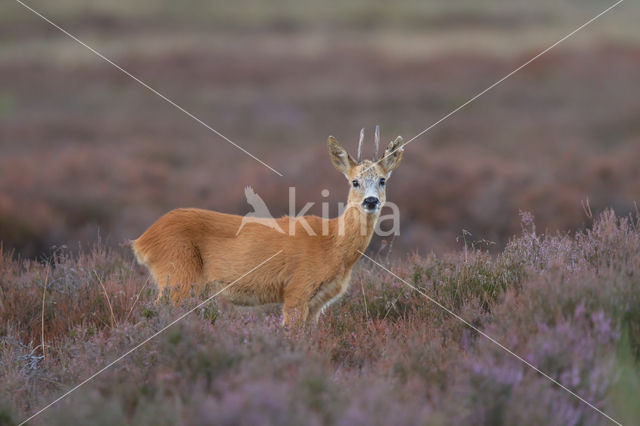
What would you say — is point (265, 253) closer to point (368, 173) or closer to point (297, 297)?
point (297, 297)

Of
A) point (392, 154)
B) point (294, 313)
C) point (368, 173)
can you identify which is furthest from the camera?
point (392, 154)

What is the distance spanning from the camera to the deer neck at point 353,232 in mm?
7332

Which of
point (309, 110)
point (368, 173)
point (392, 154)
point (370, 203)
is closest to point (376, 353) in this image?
point (370, 203)

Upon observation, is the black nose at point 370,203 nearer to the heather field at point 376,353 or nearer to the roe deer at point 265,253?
the roe deer at point 265,253

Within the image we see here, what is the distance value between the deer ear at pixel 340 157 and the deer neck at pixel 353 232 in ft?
1.70

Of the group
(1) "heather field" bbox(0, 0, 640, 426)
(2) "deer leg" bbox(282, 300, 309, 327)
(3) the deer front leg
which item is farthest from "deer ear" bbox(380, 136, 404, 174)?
(2) "deer leg" bbox(282, 300, 309, 327)

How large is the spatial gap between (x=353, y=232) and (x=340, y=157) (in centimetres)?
91

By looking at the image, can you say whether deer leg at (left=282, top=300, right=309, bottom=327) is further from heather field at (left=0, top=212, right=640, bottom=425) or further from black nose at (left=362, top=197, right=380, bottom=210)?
black nose at (left=362, top=197, right=380, bottom=210)

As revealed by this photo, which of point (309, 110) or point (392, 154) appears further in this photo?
point (309, 110)

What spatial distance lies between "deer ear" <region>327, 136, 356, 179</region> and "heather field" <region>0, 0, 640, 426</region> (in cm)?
117

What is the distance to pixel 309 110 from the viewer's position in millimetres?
30078

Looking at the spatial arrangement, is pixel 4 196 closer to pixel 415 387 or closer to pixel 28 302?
pixel 28 302

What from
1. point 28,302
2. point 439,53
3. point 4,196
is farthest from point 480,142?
point 28,302

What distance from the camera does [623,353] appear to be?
4.86 m
